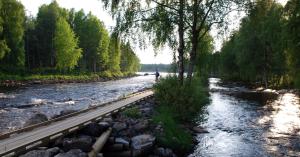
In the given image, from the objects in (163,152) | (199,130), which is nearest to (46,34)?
(199,130)

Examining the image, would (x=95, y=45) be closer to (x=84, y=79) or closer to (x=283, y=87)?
(x=84, y=79)

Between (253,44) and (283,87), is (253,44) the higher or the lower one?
the higher one

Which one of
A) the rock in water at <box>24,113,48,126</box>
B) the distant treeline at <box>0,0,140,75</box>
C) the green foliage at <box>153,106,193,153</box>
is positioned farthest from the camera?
the distant treeline at <box>0,0,140,75</box>

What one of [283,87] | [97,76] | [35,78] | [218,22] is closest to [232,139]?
[218,22]

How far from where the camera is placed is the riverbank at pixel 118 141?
13359 millimetres

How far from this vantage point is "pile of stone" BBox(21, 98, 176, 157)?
13245 mm

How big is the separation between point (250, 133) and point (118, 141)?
10.4 meters

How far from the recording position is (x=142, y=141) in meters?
16.3

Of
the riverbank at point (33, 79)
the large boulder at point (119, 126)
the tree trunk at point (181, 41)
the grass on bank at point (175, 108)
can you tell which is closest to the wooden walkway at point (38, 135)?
the large boulder at point (119, 126)

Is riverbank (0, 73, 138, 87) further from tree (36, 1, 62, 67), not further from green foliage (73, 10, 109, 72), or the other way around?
green foliage (73, 10, 109, 72)

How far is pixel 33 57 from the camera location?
9050cm

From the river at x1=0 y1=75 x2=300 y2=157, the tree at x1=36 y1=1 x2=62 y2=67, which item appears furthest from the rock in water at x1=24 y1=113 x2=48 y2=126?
the tree at x1=36 y1=1 x2=62 y2=67

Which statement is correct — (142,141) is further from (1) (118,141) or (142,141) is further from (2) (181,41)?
(2) (181,41)

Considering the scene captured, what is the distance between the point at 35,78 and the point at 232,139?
184 ft
